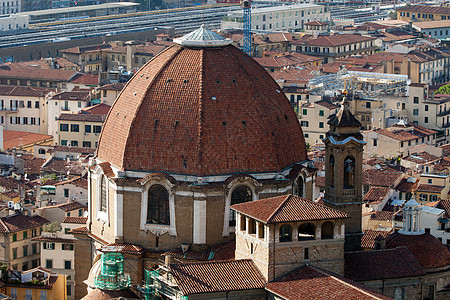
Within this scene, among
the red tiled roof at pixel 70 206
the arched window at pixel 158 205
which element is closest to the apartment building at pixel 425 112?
the red tiled roof at pixel 70 206

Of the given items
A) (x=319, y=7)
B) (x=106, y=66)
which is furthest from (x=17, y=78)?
(x=319, y=7)

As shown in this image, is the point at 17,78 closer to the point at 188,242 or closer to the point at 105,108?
the point at 105,108

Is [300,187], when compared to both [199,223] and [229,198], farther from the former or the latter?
[199,223]

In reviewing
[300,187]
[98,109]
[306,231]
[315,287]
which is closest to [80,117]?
[98,109]

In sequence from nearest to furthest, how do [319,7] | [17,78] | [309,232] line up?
[309,232], [17,78], [319,7]

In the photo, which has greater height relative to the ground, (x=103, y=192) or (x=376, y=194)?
(x=103, y=192)

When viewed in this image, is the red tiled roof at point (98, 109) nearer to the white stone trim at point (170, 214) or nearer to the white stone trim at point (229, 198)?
the white stone trim at point (170, 214)

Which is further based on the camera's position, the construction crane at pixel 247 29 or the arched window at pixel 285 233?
the construction crane at pixel 247 29
